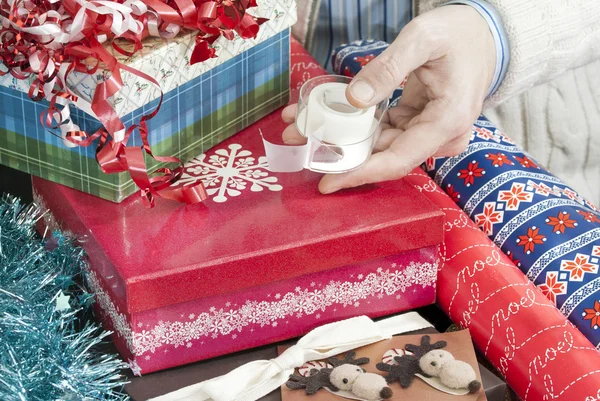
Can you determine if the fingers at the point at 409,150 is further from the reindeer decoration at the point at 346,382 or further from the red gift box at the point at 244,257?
the reindeer decoration at the point at 346,382

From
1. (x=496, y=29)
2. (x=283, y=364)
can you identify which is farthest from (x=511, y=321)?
(x=496, y=29)

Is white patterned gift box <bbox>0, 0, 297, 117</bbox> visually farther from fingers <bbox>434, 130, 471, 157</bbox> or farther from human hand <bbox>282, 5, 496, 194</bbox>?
fingers <bbox>434, 130, 471, 157</bbox>

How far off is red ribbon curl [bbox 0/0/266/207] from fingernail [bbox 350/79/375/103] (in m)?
0.12

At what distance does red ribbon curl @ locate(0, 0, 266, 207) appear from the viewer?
54cm

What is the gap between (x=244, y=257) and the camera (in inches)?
22.6

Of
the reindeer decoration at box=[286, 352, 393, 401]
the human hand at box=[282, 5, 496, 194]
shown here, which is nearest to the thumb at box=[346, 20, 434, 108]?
the human hand at box=[282, 5, 496, 194]

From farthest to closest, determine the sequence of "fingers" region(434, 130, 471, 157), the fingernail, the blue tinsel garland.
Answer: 1. "fingers" region(434, 130, 471, 157)
2. the fingernail
3. the blue tinsel garland

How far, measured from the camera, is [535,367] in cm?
58

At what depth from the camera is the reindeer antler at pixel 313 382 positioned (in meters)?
0.56

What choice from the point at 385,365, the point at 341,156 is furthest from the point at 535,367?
the point at 341,156

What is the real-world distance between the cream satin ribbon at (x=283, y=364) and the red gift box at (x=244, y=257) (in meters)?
0.03

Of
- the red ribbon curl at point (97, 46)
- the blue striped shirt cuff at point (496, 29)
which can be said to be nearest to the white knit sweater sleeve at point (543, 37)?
the blue striped shirt cuff at point (496, 29)

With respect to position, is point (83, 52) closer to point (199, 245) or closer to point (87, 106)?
point (87, 106)

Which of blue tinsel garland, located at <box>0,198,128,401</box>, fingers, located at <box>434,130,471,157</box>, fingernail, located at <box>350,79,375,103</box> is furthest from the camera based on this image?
fingers, located at <box>434,130,471,157</box>
